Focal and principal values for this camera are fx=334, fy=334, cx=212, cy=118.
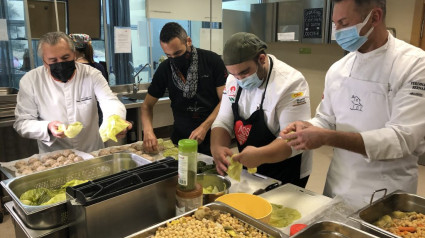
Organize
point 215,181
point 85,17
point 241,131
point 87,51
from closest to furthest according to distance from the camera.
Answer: point 215,181 → point 241,131 → point 87,51 → point 85,17

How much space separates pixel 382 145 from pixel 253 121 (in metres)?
0.70

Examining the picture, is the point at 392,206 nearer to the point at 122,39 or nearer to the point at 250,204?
the point at 250,204

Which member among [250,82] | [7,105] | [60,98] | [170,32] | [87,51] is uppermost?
[170,32]

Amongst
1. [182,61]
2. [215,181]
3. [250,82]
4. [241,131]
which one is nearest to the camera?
[215,181]

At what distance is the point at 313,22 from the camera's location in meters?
4.85

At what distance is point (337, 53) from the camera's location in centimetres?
512

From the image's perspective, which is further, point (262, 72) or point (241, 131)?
point (241, 131)

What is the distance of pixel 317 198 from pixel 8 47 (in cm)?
397

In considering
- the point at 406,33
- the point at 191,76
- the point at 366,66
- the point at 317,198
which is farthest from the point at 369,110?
the point at 406,33

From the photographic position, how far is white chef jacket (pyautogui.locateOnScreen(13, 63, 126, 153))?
7.03 ft

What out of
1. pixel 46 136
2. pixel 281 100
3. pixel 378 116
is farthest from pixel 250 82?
pixel 46 136

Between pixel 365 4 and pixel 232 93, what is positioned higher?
pixel 365 4

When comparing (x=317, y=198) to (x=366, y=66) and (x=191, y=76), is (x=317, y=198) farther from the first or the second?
(x=191, y=76)

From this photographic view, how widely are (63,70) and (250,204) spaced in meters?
1.48
